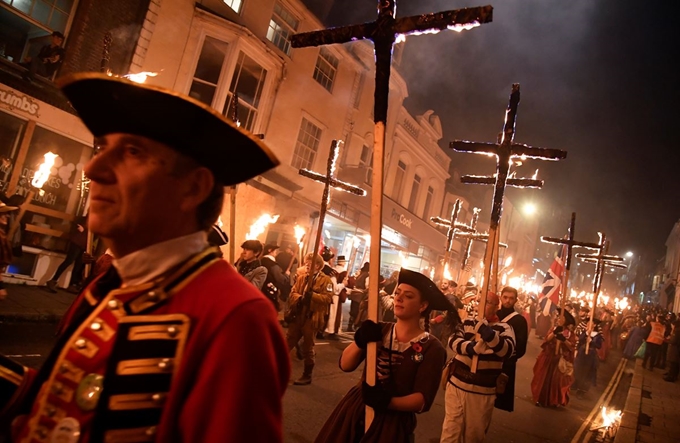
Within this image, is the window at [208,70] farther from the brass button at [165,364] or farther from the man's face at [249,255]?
the brass button at [165,364]

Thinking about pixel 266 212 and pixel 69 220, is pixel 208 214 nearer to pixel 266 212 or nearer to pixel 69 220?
pixel 69 220

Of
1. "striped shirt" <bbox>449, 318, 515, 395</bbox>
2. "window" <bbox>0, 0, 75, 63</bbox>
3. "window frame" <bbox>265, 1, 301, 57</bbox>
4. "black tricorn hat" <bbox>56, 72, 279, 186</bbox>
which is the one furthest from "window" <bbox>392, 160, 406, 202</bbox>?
"black tricorn hat" <bbox>56, 72, 279, 186</bbox>

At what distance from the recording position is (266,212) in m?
16.8

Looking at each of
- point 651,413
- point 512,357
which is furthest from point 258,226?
point 651,413

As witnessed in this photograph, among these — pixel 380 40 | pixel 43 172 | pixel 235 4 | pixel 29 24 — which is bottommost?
pixel 43 172

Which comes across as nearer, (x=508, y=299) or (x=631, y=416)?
(x=508, y=299)

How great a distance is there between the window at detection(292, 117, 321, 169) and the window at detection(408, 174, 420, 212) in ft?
34.2

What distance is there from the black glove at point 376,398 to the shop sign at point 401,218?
2082 centimetres

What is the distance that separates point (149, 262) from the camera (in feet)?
4.74

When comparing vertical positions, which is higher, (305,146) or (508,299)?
(305,146)

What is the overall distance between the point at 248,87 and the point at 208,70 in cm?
158

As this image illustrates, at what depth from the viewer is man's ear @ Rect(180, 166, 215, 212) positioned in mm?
1514

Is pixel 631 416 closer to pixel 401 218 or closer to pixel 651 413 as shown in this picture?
pixel 651 413

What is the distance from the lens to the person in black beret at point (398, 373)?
320 cm
